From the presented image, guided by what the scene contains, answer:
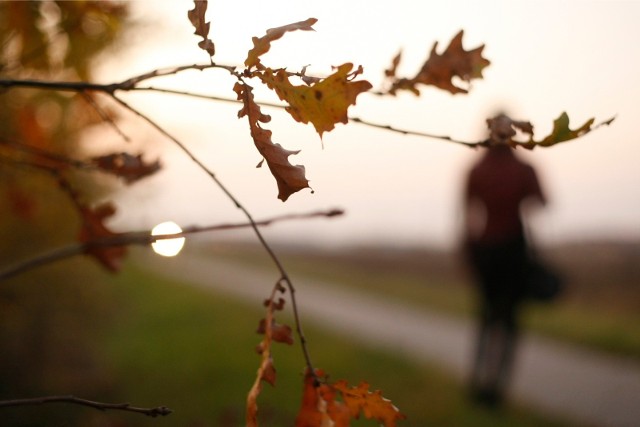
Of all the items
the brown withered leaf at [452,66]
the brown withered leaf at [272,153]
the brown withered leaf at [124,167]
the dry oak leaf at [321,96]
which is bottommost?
the brown withered leaf at [272,153]

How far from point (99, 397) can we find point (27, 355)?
2.24ft

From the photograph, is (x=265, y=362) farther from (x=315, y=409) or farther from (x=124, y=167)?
(x=124, y=167)

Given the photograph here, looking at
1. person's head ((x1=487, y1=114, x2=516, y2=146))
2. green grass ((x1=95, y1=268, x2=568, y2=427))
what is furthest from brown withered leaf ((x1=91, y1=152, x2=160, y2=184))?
green grass ((x1=95, y1=268, x2=568, y2=427))

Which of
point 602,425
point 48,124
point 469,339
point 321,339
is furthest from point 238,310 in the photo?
point 602,425

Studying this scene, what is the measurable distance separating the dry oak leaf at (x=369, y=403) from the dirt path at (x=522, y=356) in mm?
3885

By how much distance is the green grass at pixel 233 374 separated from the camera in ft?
14.9

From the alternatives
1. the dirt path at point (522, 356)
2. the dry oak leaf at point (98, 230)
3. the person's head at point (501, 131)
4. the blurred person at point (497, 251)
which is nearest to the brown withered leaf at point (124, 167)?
the dry oak leaf at point (98, 230)

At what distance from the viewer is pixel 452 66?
3.92 feet

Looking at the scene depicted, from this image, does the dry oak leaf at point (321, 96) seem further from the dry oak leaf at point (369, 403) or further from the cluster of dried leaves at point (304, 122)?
the dry oak leaf at point (369, 403)

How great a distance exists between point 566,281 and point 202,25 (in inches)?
171

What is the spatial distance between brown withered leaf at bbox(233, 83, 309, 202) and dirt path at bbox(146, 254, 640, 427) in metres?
4.12

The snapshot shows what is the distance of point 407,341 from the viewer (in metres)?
7.40

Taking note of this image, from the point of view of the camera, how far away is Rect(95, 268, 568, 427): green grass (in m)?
4.54

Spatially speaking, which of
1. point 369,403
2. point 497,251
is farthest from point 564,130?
point 497,251
